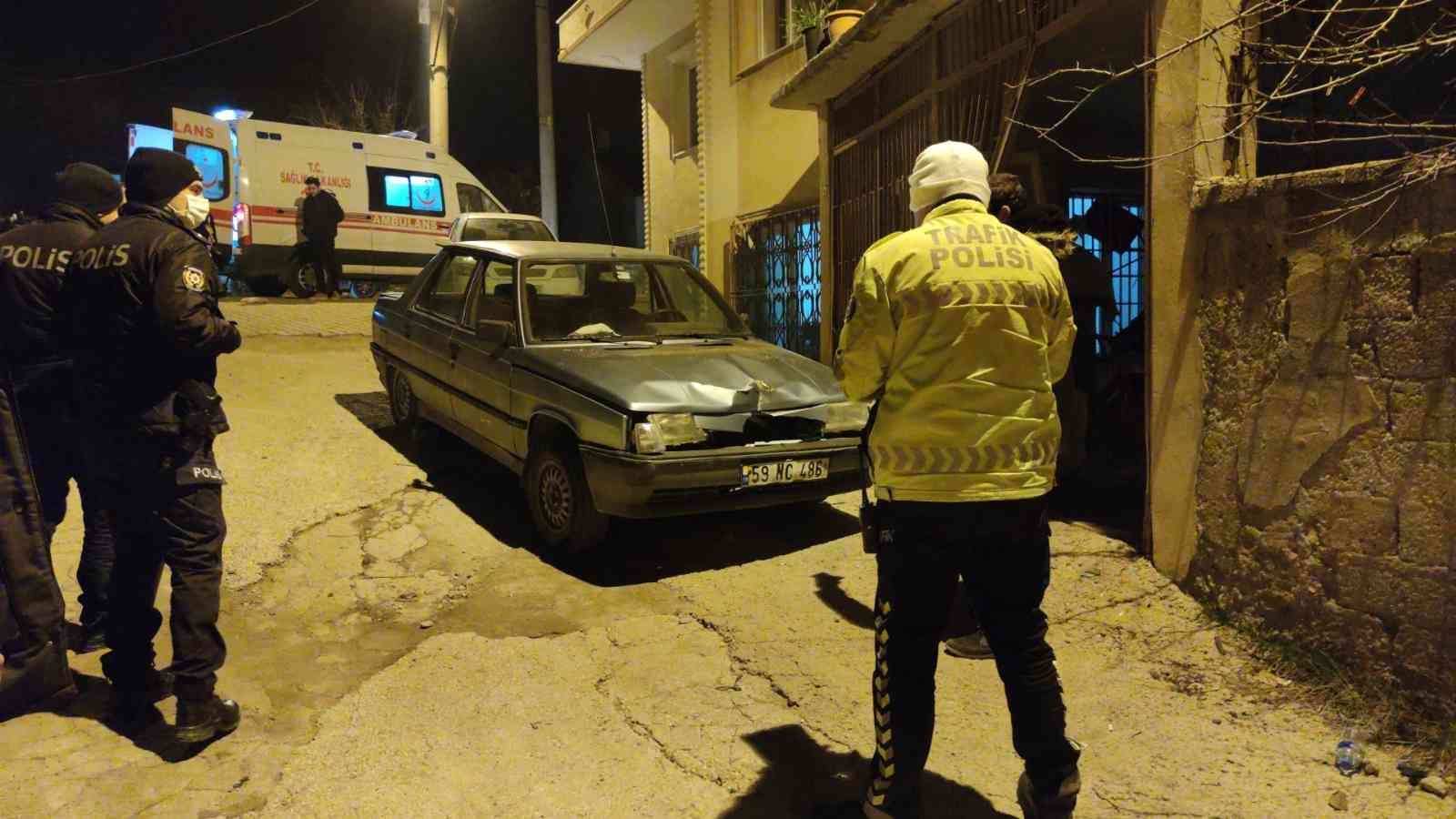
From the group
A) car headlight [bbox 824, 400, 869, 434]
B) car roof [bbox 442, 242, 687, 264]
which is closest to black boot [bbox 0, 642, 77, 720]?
car roof [bbox 442, 242, 687, 264]

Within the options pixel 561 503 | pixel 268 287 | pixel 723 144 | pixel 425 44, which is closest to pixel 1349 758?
pixel 561 503

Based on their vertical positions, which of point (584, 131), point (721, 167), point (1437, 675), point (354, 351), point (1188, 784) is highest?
point (584, 131)

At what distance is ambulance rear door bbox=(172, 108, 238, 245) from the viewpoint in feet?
42.9

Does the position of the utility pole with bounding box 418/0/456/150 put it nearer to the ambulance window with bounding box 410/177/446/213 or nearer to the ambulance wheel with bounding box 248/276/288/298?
the ambulance window with bounding box 410/177/446/213

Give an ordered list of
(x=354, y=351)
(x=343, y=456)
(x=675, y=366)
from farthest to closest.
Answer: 1. (x=354, y=351)
2. (x=343, y=456)
3. (x=675, y=366)

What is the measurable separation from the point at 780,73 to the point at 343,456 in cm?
649

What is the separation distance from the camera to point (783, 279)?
10.9m

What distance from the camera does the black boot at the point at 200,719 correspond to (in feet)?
10.4

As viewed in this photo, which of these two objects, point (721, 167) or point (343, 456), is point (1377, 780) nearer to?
point (343, 456)

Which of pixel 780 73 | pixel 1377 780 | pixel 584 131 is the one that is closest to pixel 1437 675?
pixel 1377 780

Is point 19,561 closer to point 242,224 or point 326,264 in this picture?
point 326,264

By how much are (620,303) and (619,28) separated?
1028 centimetres

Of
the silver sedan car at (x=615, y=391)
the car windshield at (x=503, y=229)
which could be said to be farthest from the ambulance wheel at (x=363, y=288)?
the silver sedan car at (x=615, y=391)

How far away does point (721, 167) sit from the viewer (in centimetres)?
1258
